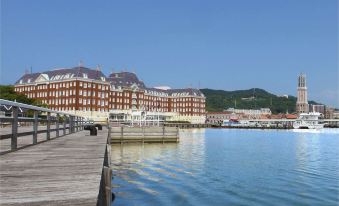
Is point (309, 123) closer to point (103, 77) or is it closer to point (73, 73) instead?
point (103, 77)

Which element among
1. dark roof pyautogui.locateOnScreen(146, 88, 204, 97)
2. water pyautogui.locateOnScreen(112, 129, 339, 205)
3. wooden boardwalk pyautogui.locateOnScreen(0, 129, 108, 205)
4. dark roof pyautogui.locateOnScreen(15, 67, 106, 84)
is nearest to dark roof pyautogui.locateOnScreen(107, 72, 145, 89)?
dark roof pyautogui.locateOnScreen(15, 67, 106, 84)

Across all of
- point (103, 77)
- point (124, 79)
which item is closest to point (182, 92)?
point (124, 79)

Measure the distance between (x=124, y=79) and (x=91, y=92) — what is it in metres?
30.2

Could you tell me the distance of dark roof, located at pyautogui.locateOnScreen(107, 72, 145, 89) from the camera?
149875 millimetres

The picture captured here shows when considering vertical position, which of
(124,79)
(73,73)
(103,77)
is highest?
(124,79)

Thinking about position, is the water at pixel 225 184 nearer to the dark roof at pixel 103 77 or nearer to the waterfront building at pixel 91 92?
the waterfront building at pixel 91 92

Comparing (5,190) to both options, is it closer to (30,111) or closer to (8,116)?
(8,116)

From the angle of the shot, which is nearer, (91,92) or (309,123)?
(91,92)

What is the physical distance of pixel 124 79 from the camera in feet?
500

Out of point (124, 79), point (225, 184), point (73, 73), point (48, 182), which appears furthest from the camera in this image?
point (124, 79)

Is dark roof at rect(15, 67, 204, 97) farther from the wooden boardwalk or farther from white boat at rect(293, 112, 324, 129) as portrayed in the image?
the wooden boardwalk

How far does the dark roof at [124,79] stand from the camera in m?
150

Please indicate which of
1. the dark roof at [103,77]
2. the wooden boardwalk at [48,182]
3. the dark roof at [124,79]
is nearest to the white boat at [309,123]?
the dark roof at [103,77]

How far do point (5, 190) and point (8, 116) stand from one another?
16.3ft
